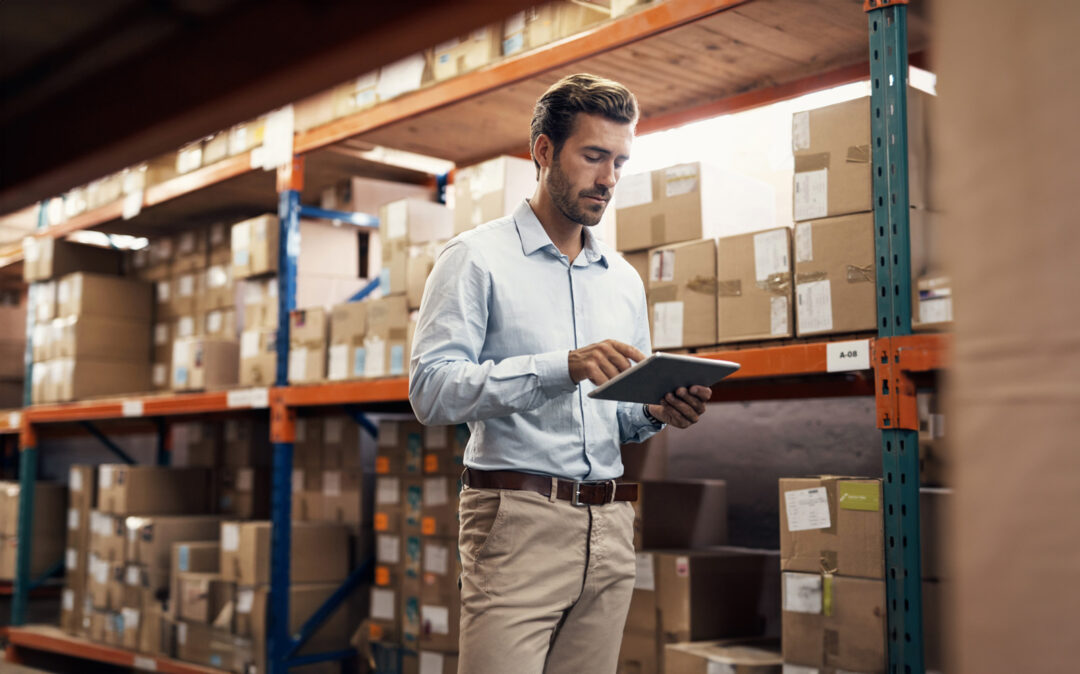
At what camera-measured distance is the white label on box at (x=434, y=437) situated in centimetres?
395

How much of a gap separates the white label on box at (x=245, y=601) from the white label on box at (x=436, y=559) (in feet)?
2.93

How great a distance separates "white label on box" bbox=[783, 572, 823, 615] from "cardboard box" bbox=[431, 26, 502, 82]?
200 centimetres

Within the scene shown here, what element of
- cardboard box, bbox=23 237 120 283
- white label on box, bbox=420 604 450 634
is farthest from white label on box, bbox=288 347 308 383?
cardboard box, bbox=23 237 120 283

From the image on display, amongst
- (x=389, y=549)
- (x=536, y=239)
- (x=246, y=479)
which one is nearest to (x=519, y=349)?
(x=536, y=239)

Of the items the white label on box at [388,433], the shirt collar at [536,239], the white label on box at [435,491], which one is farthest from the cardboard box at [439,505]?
the shirt collar at [536,239]

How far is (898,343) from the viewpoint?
2453 millimetres

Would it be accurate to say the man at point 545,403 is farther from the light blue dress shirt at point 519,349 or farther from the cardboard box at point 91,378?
the cardboard box at point 91,378

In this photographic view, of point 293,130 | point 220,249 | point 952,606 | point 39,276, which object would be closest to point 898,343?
point 952,606

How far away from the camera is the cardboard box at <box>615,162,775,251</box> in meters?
3.04

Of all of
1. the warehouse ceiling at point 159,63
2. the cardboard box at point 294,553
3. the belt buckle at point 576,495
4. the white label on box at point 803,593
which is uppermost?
the warehouse ceiling at point 159,63

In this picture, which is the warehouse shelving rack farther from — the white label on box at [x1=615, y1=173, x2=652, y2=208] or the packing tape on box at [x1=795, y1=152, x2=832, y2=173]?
the white label on box at [x1=615, y1=173, x2=652, y2=208]

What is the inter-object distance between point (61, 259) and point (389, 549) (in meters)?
3.33

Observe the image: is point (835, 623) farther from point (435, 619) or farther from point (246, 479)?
point (246, 479)

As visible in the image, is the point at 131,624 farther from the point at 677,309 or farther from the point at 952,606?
the point at 952,606
